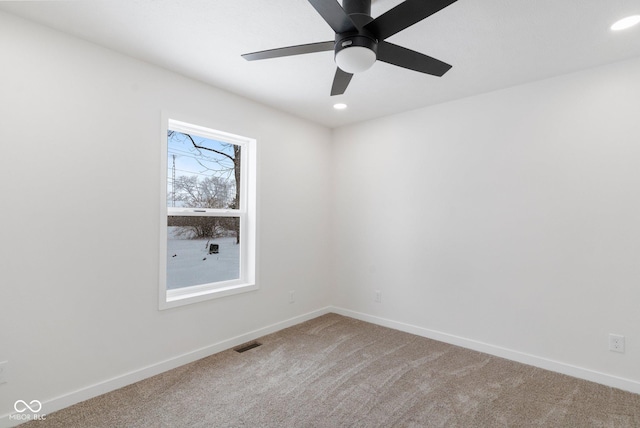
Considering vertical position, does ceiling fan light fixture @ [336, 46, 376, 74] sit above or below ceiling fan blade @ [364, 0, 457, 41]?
below

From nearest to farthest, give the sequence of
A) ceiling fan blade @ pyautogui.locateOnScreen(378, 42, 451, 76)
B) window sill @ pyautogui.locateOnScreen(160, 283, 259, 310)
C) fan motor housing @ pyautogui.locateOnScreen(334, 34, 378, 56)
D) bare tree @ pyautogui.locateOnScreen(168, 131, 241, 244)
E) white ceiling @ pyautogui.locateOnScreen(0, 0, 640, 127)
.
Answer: fan motor housing @ pyautogui.locateOnScreen(334, 34, 378, 56) < ceiling fan blade @ pyautogui.locateOnScreen(378, 42, 451, 76) < white ceiling @ pyautogui.locateOnScreen(0, 0, 640, 127) < window sill @ pyautogui.locateOnScreen(160, 283, 259, 310) < bare tree @ pyautogui.locateOnScreen(168, 131, 241, 244)

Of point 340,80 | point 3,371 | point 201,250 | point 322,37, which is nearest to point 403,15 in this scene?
point 340,80

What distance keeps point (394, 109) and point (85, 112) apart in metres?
2.85

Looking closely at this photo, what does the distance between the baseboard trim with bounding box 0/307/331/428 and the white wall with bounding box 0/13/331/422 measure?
2 cm

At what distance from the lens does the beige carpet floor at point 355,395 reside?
2.03 metres

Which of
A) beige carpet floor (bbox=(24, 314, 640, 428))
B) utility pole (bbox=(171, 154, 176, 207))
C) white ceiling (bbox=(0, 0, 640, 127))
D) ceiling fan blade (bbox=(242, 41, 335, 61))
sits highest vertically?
white ceiling (bbox=(0, 0, 640, 127))

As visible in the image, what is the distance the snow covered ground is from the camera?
9.44 feet

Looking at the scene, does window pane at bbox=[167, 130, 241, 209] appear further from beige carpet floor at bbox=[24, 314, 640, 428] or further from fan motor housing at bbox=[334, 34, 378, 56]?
fan motor housing at bbox=[334, 34, 378, 56]

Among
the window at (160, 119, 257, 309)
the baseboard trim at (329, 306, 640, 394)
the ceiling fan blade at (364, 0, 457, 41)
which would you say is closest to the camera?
the ceiling fan blade at (364, 0, 457, 41)

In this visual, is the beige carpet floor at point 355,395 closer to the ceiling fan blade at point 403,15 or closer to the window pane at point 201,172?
the window pane at point 201,172

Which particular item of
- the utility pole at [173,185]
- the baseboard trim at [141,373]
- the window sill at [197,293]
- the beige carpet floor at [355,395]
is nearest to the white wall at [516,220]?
the beige carpet floor at [355,395]

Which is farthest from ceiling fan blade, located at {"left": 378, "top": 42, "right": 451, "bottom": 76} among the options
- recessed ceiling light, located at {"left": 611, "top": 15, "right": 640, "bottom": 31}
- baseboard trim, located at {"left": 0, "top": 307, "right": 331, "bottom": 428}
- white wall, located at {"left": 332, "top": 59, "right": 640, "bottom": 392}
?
baseboard trim, located at {"left": 0, "top": 307, "right": 331, "bottom": 428}

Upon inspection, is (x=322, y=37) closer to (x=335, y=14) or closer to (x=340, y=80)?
(x=340, y=80)

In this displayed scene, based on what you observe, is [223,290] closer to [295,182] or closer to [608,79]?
[295,182]
